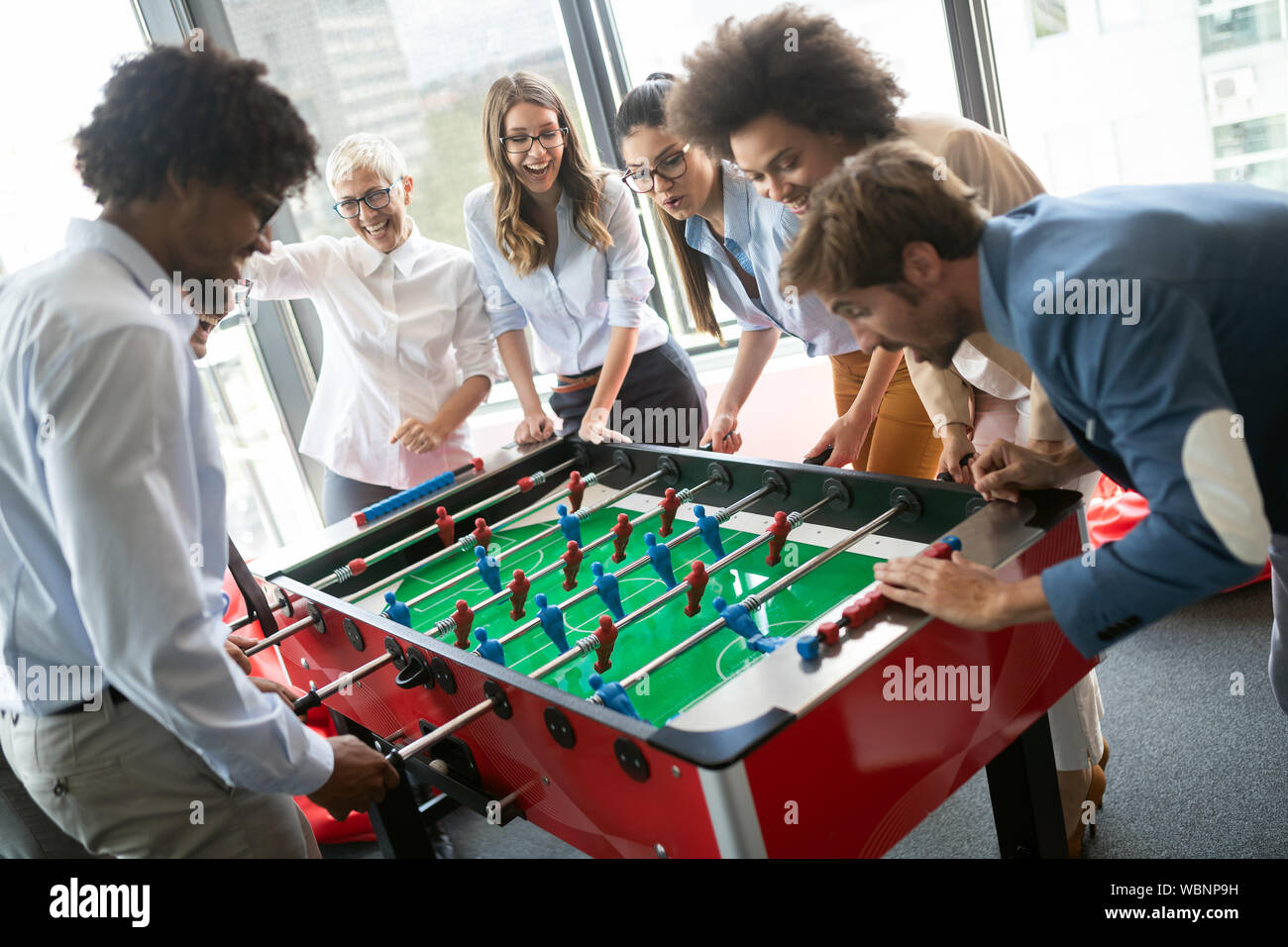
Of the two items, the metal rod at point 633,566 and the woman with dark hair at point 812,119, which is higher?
the woman with dark hair at point 812,119

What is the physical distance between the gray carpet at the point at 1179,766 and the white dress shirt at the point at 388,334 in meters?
1.10

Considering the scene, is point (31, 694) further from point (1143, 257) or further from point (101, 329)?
point (1143, 257)

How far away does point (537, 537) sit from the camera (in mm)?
2170

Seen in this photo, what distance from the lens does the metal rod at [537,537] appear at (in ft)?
6.63

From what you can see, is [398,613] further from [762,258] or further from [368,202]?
[368,202]

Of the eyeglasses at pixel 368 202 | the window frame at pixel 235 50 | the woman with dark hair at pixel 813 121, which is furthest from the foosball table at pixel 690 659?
the window frame at pixel 235 50

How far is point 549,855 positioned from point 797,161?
183cm

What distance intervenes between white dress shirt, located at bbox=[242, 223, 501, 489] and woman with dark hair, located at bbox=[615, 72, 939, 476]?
75cm

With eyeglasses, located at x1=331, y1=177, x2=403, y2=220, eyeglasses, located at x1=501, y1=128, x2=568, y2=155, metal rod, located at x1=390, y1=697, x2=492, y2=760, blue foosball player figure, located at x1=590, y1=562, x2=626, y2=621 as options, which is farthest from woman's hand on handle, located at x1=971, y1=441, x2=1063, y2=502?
eyeglasses, located at x1=331, y1=177, x2=403, y2=220

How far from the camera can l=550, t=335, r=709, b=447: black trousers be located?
3.11 metres

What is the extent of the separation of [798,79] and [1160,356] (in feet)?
3.16

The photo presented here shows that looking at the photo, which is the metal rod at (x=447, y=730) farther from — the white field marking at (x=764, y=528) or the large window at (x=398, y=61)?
the large window at (x=398, y=61)
